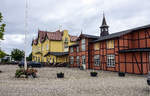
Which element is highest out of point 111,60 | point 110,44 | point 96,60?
point 110,44

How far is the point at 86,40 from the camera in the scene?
2845cm

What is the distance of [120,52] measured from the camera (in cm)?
2056

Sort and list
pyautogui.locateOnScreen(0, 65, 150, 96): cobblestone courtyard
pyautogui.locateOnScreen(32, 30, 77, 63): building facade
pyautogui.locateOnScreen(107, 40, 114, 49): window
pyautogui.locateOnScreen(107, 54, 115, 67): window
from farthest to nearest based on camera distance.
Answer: pyautogui.locateOnScreen(32, 30, 77, 63): building facade → pyautogui.locateOnScreen(107, 40, 114, 49): window → pyautogui.locateOnScreen(107, 54, 115, 67): window → pyautogui.locateOnScreen(0, 65, 150, 96): cobblestone courtyard

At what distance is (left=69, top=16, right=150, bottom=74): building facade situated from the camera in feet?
59.9

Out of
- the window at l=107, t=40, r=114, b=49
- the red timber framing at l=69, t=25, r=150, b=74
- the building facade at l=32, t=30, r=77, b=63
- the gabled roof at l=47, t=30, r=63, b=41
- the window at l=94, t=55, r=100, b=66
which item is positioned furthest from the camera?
the gabled roof at l=47, t=30, r=63, b=41

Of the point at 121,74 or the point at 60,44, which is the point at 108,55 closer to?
the point at 121,74

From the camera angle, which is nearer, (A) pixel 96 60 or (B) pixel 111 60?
(B) pixel 111 60

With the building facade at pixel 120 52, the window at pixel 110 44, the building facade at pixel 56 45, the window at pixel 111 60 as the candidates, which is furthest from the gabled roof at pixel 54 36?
the window at pixel 111 60

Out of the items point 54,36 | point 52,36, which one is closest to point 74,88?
point 52,36

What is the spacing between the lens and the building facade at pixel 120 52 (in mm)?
18266

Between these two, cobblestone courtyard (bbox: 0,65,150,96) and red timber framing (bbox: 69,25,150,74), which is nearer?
cobblestone courtyard (bbox: 0,65,150,96)

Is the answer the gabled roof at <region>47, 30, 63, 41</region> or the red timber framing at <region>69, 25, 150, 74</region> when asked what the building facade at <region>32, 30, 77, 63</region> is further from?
the red timber framing at <region>69, 25, 150, 74</region>

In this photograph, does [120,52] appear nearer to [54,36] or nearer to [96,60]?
[96,60]

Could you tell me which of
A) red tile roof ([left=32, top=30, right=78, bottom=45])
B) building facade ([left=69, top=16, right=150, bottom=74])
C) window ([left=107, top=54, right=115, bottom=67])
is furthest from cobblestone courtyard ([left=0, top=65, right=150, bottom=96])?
red tile roof ([left=32, top=30, right=78, bottom=45])
